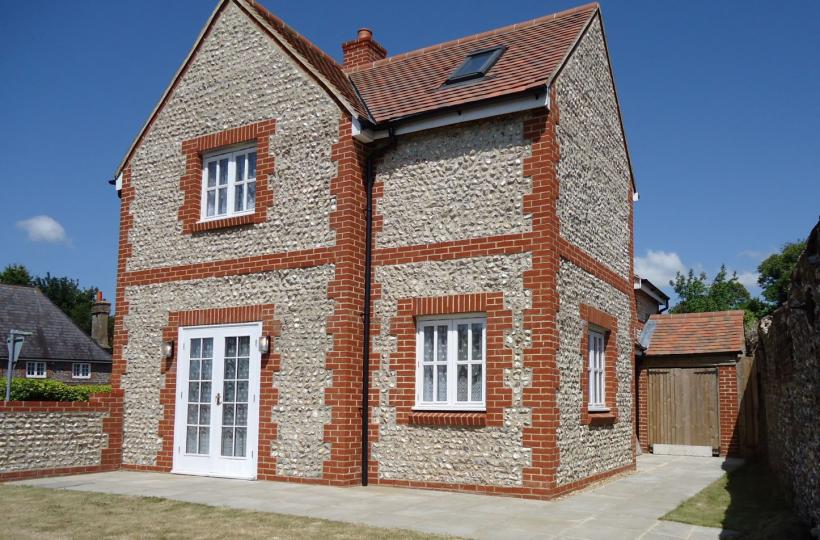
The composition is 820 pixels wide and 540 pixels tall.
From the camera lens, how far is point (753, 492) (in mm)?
10859

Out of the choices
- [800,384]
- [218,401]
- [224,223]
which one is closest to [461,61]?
[224,223]

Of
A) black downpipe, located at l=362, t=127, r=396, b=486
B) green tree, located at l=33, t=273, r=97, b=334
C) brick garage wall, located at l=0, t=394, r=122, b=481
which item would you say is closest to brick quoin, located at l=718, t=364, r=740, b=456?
black downpipe, located at l=362, t=127, r=396, b=486

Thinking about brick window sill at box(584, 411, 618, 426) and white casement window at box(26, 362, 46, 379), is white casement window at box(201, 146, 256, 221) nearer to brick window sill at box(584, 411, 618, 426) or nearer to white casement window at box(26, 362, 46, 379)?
brick window sill at box(584, 411, 618, 426)

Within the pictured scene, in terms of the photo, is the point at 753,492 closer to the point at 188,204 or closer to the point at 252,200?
the point at 252,200

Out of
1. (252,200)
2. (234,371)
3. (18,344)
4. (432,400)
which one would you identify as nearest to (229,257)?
(252,200)

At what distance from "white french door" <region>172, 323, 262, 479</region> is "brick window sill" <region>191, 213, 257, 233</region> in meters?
1.69

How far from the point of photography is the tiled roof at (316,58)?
12.2 metres

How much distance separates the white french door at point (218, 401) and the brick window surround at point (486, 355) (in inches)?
93.9

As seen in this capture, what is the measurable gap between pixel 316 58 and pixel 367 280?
458cm

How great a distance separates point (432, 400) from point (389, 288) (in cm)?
178

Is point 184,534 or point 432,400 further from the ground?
point 432,400

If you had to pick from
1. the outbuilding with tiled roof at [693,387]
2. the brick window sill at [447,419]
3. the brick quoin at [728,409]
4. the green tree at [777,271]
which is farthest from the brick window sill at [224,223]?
the green tree at [777,271]

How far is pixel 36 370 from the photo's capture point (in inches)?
1475

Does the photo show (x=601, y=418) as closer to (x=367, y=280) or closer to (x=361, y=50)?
(x=367, y=280)
